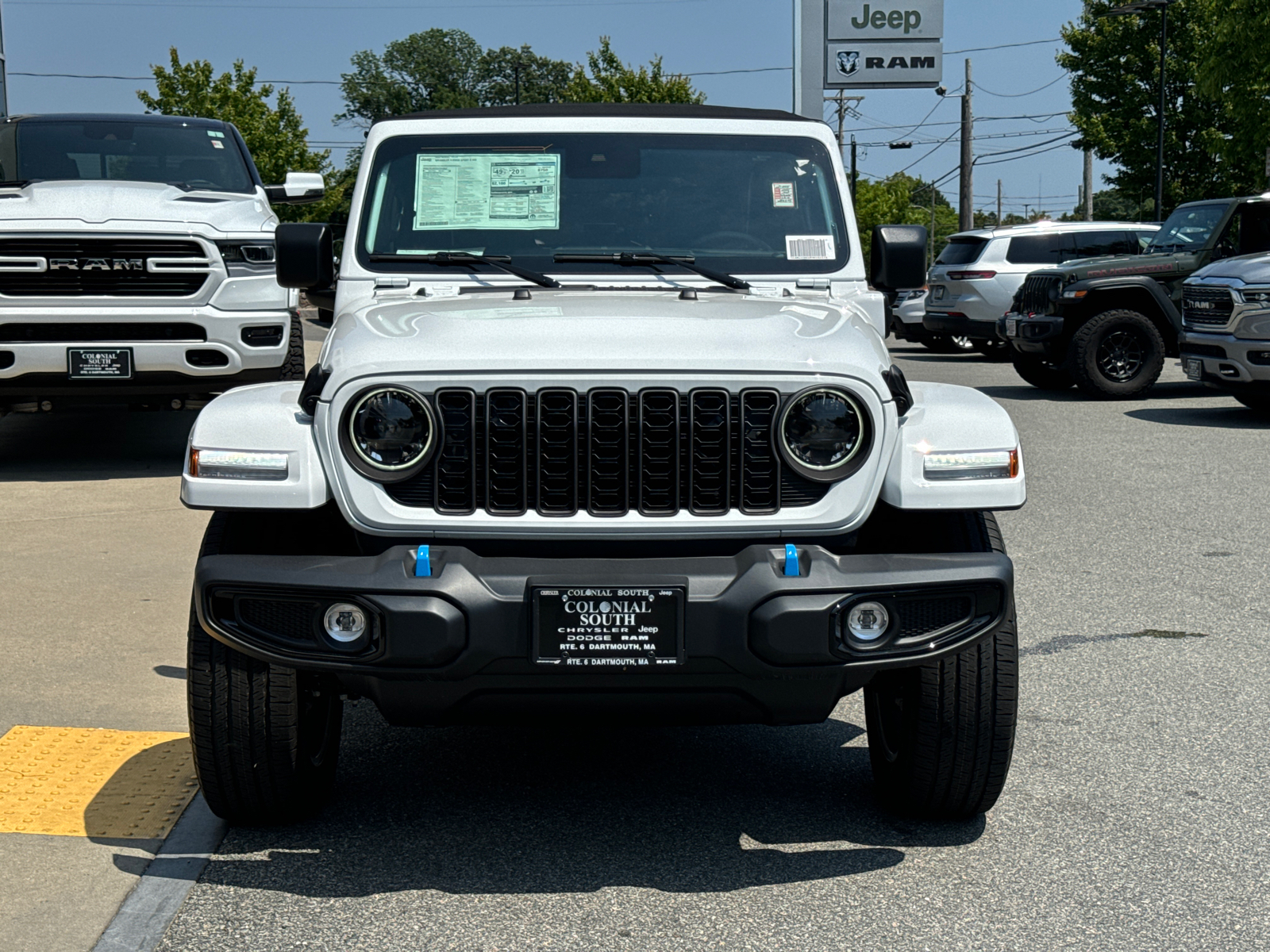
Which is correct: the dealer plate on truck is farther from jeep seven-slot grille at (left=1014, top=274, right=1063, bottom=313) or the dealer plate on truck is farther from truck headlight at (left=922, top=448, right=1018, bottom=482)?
jeep seven-slot grille at (left=1014, top=274, right=1063, bottom=313)

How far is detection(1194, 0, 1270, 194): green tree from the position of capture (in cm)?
2548

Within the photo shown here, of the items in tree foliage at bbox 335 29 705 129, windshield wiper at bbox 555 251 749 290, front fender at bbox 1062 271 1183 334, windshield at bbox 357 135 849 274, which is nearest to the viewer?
windshield wiper at bbox 555 251 749 290

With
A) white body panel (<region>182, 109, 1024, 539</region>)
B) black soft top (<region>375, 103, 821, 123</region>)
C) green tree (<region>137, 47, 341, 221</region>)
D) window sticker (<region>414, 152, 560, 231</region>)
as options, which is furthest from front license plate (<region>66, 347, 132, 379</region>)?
green tree (<region>137, 47, 341, 221</region>)

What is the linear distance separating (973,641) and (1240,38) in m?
25.6

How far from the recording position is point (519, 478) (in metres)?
3.34

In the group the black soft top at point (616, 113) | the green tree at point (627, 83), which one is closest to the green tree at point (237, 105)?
the green tree at point (627, 83)

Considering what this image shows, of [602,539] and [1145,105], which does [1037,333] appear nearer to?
[602,539]

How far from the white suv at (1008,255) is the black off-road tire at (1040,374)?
269cm

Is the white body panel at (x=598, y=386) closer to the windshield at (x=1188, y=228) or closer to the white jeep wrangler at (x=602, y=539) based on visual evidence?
the white jeep wrangler at (x=602, y=539)

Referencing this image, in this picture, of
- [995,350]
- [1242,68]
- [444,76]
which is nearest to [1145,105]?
[1242,68]

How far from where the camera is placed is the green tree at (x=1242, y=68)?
25.5 m

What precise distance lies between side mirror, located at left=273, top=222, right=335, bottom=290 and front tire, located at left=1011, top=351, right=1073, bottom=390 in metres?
13.0

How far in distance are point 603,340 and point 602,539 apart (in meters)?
0.44

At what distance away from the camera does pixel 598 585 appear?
125 inches
